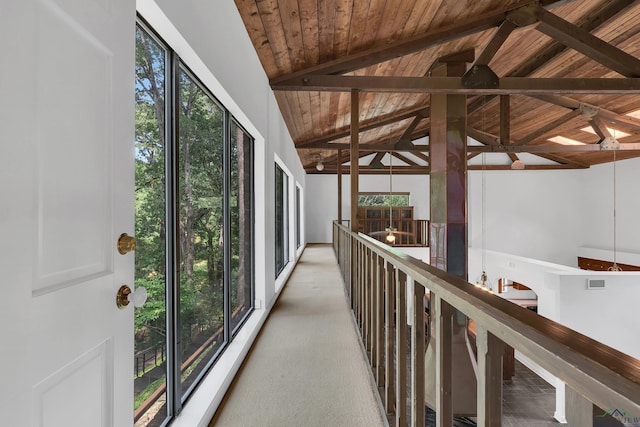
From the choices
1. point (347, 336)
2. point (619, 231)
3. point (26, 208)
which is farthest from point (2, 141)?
point (619, 231)

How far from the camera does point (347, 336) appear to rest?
290cm

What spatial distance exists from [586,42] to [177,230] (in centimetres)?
456

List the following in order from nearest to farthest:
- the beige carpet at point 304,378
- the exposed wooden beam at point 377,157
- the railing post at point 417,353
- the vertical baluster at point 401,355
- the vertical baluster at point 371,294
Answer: the railing post at point 417,353 → the vertical baluster at point 401,355 → the beige carpet at point 304,378 → the vertical baluster at point 371,294 → the exposed wooden beam at point 377,157

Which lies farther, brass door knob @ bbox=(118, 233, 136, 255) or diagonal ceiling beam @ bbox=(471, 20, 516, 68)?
diagonal ceiling beam @ bbox=(471, 20, 516, 68)

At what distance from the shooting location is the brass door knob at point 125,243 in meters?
0.94

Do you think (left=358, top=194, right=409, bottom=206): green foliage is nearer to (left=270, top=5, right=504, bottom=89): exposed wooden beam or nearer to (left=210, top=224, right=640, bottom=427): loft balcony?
(left=210, top=224, right=640, bottom=427): loft balcony

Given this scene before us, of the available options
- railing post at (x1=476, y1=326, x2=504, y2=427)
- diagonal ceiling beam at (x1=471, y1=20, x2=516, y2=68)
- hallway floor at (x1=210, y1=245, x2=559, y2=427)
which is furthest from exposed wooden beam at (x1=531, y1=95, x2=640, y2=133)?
railing post at (x1=476, y1=326, x2=504, y2=427)

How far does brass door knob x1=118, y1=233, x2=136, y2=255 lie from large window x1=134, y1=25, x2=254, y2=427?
1.45 feet

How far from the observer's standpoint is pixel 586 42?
3.60m

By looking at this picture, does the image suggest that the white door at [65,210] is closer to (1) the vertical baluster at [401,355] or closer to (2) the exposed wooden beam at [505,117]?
(1) the vertical baluster at [401,355]

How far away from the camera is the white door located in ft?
2.04

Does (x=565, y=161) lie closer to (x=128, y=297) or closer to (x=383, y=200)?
(x=383, y=200)

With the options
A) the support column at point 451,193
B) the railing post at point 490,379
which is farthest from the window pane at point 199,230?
the support column at point 451,193

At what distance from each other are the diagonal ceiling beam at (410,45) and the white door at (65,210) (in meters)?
2.89
